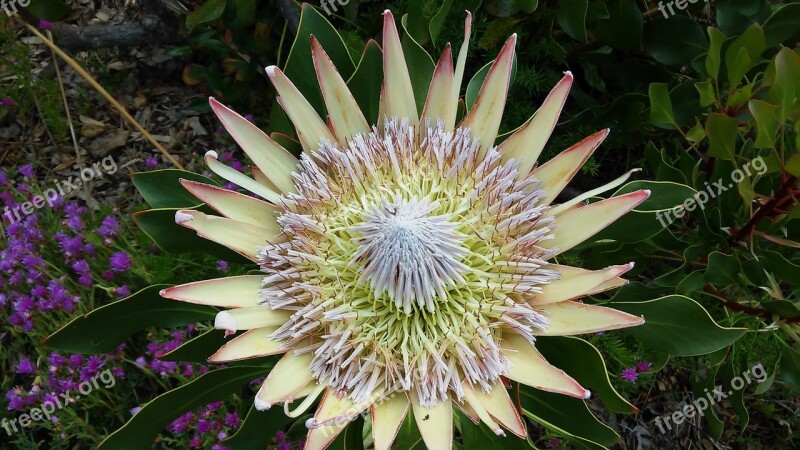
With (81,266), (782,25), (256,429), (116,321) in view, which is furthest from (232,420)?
(782,25)

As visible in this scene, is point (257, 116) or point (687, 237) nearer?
point (687, 237)

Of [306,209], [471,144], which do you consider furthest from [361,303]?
[471,144]

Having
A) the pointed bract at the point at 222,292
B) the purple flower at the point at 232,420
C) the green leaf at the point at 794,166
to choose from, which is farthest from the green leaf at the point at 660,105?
the purple flower at the point at 232,420

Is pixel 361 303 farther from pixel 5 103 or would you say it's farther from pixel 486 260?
pixel 5 103

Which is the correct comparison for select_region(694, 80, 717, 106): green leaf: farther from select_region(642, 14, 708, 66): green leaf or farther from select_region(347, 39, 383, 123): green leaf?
select_region(347, 39, 383, 123): green leaf

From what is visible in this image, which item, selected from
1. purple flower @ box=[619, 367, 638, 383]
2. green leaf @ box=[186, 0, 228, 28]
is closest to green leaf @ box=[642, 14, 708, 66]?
purple flower @ box=[619, 367, 638, 383]

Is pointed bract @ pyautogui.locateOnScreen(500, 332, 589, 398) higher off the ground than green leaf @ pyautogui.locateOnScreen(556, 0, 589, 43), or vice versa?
green leaf @ pyautogui.locateOnScreen(556, 0, 589, 43)
